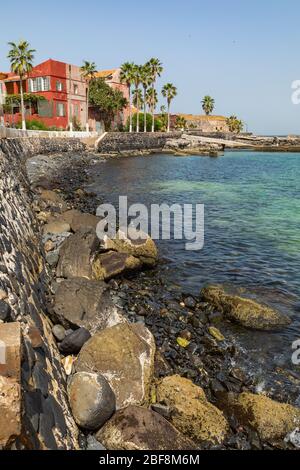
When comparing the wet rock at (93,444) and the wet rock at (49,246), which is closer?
the wet rock at (93,444)

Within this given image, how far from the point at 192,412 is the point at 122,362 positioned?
5.95 feet

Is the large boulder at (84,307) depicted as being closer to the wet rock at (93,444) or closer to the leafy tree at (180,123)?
the wet rock at (93,444)

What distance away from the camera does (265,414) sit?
303 inches

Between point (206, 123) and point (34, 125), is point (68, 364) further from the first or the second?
point (206, 123)

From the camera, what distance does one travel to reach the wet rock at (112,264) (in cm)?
1388

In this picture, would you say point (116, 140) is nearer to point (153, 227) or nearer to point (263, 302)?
point (153, 227)

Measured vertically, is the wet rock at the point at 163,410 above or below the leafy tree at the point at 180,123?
below

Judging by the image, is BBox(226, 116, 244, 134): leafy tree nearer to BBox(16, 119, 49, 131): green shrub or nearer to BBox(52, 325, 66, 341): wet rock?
BBox(16, 119, 49, 131): green shrub

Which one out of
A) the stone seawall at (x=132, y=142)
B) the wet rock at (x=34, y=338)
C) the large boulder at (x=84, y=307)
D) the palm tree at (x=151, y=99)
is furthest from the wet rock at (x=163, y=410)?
the palm tree at (x=151, y=99)

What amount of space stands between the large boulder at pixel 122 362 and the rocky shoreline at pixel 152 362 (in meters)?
0.02

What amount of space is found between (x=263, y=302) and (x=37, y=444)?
9.59 metres

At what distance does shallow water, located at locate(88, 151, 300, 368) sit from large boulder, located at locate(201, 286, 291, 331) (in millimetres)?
341

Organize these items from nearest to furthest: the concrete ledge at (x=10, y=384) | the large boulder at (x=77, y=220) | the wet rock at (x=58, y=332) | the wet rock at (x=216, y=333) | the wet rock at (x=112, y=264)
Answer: the concrete ledge at (x=10, y=384) → the wet rock at (x=58, y=332) → the wet rock at (x=216, y=333) → the wet rock at (x=112, y=264) → the large boulder at (x=77, y=220)

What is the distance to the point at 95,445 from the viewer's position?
21.4 ft
